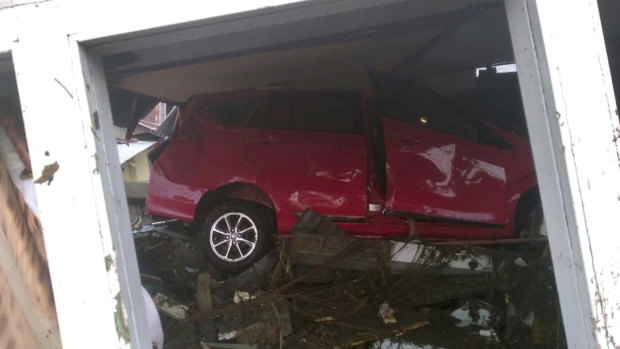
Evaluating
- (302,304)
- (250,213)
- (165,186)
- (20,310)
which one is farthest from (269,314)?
(20,310)

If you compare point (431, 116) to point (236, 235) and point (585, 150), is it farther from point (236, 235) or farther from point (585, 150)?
point (585, 150)

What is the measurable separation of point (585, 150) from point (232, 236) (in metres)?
4.00

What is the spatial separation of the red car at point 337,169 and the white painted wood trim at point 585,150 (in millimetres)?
3239

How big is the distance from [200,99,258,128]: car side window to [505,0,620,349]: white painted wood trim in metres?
3.93

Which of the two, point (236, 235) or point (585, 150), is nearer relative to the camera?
point (585, 150)

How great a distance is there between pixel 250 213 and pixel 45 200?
3.59 metres

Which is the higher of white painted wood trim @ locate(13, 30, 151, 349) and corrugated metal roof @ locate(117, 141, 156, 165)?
corrugated metal roof @ locate(117, 141, 156, 165)

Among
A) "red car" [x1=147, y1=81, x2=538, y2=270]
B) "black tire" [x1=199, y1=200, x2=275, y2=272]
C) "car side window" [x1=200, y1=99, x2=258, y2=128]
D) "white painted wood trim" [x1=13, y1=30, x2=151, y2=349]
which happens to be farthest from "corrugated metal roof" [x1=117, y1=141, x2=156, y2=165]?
"white painted wood trim" [x1=13, y1=30, x2=151, y2=349]

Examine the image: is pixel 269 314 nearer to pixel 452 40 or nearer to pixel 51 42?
pixel 452 40

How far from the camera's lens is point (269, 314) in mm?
4172

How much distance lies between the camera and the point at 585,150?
51.3 inches

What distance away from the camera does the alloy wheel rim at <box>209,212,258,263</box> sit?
4941mm

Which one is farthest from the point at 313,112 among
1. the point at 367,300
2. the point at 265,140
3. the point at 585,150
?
the point at 585,150

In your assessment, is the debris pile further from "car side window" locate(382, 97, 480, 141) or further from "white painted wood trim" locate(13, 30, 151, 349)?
"white painted wood trim" locate(13, 30, 151, 349)
